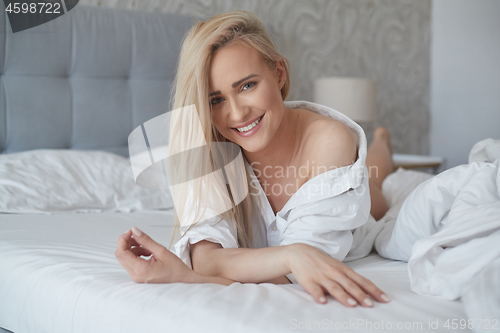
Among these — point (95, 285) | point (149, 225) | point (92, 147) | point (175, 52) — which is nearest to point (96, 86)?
point (92, 147)

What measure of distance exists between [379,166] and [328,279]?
1332mm

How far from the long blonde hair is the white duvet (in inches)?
17.3

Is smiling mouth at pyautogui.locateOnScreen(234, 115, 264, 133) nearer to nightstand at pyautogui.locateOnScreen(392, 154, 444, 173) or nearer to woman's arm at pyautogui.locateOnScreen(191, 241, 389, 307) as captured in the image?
woman's arm at pyautogui.locateOnScreen(191, 241, 389, 307)

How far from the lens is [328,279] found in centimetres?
73

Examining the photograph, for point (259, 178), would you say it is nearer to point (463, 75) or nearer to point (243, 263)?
point (243, 263)

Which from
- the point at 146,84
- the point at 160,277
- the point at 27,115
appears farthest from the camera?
the point at 146,84

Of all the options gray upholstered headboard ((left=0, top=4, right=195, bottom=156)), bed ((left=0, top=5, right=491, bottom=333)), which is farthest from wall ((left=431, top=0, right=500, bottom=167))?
gray upholstered headboard ((left=0, top=4, right=195, bottom=156))

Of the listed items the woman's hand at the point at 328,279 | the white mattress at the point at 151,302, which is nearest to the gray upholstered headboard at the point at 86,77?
the white mattress at the point at 151,302

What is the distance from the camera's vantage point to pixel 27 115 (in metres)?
1.88

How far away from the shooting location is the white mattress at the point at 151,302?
625 millimetres

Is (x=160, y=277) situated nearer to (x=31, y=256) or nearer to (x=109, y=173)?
(x=31, y=256)

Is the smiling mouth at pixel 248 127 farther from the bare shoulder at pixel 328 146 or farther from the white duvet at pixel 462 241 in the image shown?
the white duvet at pixel 462 241

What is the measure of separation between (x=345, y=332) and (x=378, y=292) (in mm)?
140

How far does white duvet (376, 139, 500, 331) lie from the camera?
2.10ft
